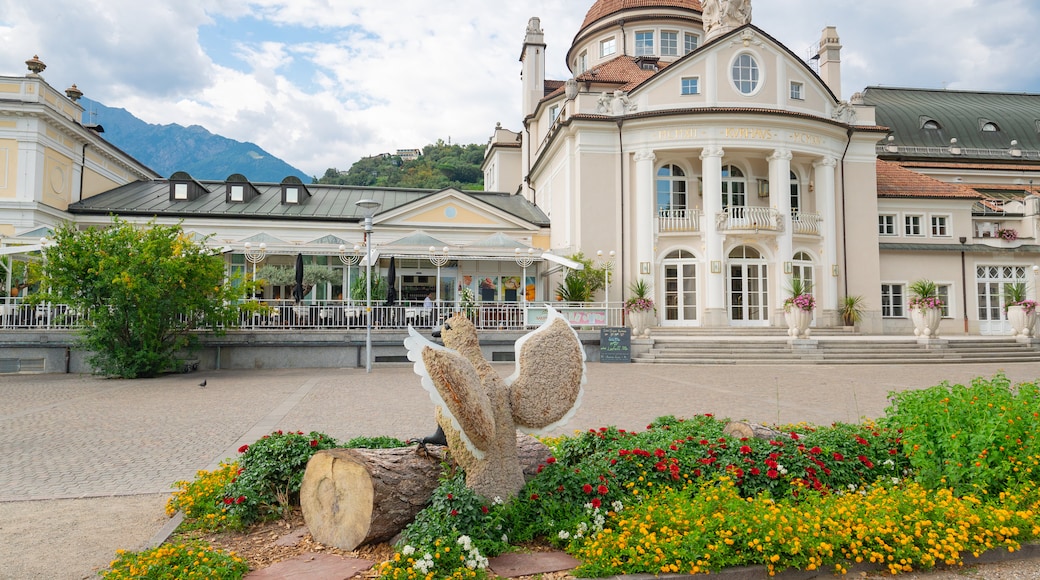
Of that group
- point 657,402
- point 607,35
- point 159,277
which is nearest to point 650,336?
point 657,402

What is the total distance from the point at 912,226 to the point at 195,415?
31576 millimetres

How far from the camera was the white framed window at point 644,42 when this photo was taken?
34.4 metres

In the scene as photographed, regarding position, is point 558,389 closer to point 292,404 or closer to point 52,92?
point 292,404

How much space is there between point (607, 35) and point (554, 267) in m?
16.5

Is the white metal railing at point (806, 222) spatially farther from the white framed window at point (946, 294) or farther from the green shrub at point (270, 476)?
the green shrub at point (270, 476)

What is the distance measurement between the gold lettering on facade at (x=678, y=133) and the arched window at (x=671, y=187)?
1917 mm

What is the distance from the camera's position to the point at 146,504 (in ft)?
17.0

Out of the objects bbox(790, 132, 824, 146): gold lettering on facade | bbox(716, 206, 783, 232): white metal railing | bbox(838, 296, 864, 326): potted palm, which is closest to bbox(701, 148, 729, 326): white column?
bbox(716, 206, 783, 232): white metal railing

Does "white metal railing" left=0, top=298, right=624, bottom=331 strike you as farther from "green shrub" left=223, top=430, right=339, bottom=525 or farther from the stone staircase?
"green shrub" left=223, top=430, right=339, bottom=525

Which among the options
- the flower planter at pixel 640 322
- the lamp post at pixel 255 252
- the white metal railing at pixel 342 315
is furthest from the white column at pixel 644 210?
the lamp post at pixel 255 252

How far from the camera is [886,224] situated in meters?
29.2

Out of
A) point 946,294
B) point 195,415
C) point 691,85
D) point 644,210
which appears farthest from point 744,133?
point 195,415

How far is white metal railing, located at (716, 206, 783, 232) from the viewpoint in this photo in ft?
80.5

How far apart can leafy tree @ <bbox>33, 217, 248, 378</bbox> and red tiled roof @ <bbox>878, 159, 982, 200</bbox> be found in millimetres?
29143
